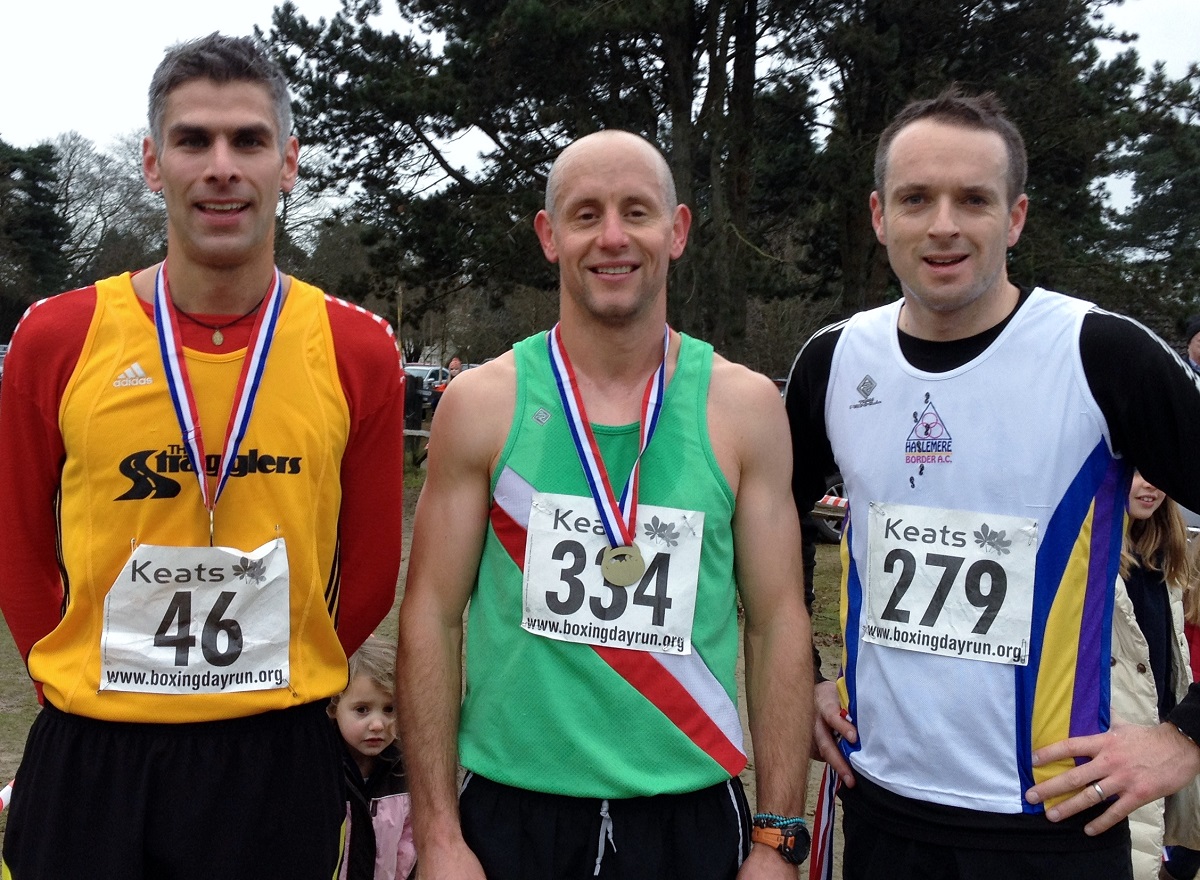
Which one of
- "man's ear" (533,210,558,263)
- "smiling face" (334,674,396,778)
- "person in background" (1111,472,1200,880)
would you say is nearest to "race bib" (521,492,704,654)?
"man's ear" (533,210,558,263)

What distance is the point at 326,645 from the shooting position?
8.57ft

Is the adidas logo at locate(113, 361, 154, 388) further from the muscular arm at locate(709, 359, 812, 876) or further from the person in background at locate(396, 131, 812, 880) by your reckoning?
the muscular arm at locate(709, 359, 812, 876)

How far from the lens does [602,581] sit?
2525mm

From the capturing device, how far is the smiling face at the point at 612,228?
2633 mm

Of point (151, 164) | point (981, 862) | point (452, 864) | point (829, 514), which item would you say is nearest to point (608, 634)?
point (452, 864)

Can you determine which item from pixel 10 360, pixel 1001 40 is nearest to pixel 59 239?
pixel 1001 40

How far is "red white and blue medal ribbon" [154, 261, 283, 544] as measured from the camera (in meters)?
2.43

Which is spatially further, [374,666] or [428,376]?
[428,376]

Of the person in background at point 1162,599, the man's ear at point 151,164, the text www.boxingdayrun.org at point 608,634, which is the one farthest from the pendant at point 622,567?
the person in background at point 1162,599

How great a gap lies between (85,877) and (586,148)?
1.99 metres

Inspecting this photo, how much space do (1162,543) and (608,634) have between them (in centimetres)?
245

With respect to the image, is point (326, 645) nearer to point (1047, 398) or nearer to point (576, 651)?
point (576, 651)

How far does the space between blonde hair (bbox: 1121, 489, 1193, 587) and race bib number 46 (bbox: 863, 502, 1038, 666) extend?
169 centimetres

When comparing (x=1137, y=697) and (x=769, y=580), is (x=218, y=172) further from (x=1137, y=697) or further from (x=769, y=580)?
(x=1137, y=697)
